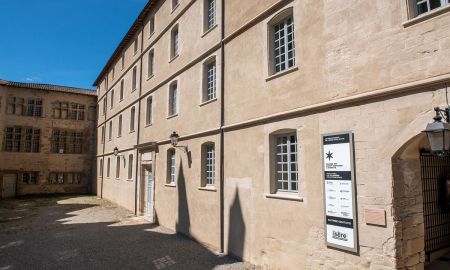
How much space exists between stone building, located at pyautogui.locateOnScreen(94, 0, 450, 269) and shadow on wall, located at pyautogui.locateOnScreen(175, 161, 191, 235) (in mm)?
78

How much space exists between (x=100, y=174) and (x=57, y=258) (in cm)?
1916

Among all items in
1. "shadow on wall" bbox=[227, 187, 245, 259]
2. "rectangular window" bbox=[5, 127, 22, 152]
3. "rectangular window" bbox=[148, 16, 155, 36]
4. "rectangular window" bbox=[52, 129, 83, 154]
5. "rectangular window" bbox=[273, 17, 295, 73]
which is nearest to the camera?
"rectangular window" bbox=[273, 17, 295, 73]

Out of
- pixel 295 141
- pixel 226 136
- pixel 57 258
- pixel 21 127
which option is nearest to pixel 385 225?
pixel 295 141

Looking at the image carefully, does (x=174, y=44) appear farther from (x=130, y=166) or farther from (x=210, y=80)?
(x=130, y=166)

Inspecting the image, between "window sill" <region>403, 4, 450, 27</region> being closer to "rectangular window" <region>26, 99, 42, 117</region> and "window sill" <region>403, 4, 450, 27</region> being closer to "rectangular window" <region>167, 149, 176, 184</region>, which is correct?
"rectangular window" <region>167, 149, 176, 184</region>

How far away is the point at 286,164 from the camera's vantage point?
7684mm

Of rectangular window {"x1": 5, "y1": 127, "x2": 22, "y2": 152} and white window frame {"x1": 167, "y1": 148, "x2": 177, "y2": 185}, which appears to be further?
rectangular window {"x1": 5, "y1": 127, "x2": 22, "y2": 152}

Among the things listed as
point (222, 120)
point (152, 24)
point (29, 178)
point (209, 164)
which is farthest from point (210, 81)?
point (29, 178)

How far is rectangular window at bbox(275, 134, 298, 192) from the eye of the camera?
748 cm

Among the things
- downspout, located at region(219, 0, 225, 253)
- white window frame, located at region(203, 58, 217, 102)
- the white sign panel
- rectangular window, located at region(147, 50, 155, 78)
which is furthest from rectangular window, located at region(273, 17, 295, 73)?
rectangular window, located at region(147, 50, 155, 78)

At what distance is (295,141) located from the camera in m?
7.50

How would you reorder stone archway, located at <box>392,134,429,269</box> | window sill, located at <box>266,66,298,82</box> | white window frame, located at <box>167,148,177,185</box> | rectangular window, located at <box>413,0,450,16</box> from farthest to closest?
white window frame, located at <box>167,148,177,185</box>, window sill, located at <box>266,66,298,82</box>, stone archway, located at <box>392,134,429,269</box>, rectangular window, located at <box>413,0,450,16</box>

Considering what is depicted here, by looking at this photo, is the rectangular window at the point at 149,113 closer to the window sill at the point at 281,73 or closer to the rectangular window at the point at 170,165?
the rectangular window at the point at 170,165

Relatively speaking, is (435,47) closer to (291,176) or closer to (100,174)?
(291,176)
